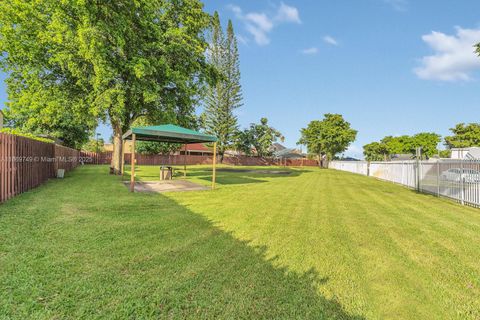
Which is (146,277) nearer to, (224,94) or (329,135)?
(224,94)

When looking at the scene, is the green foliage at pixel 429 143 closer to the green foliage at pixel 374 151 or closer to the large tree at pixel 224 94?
the green foliage at pixel 374 151

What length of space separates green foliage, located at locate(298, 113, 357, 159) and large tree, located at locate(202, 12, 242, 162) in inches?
649

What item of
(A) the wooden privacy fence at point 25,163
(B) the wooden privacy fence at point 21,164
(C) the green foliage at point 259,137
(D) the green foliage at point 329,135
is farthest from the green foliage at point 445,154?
(B) the wooden privacy fence at point 21,164

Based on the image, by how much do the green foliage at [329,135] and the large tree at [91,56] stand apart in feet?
120

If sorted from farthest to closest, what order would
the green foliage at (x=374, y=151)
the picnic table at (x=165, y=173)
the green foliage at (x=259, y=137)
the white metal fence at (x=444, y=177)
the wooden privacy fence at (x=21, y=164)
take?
the green foliage at (x=374, y=151)
the green foliage at (x=259, y=137)
the picnic table at (x=165, y=173)
the white metal fence at (x=444, y=177)
the wooden privacy fence at (x=21, y=164)

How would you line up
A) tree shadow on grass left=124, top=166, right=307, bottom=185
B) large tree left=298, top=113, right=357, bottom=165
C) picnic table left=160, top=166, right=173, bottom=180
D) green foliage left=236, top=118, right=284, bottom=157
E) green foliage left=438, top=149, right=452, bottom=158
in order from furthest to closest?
green foliage left=438, top=149, right=452, bottom=158 < green foliage left=236, top=118, right=284, bottom=157 < large tree left=298, top=113, right=357, bottom=165 < tree shadow on grass left=124, top=166, right=307, bottom=185 < picnic table left=160, top=166, right=173, bottom=180

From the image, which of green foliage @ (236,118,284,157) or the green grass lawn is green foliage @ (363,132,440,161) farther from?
the green grass lawn

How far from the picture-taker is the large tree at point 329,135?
4644 centimetres

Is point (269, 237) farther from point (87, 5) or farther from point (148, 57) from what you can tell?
point (87, 5)

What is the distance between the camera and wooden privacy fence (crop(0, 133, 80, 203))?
6450mm

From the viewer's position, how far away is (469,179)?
27.0 feet

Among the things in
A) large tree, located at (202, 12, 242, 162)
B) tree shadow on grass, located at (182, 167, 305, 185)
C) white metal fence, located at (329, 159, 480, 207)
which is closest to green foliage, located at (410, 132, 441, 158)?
large tree, located at (202, 12, 242, 162)

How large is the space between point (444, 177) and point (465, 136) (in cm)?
4479

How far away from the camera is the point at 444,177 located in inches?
391
